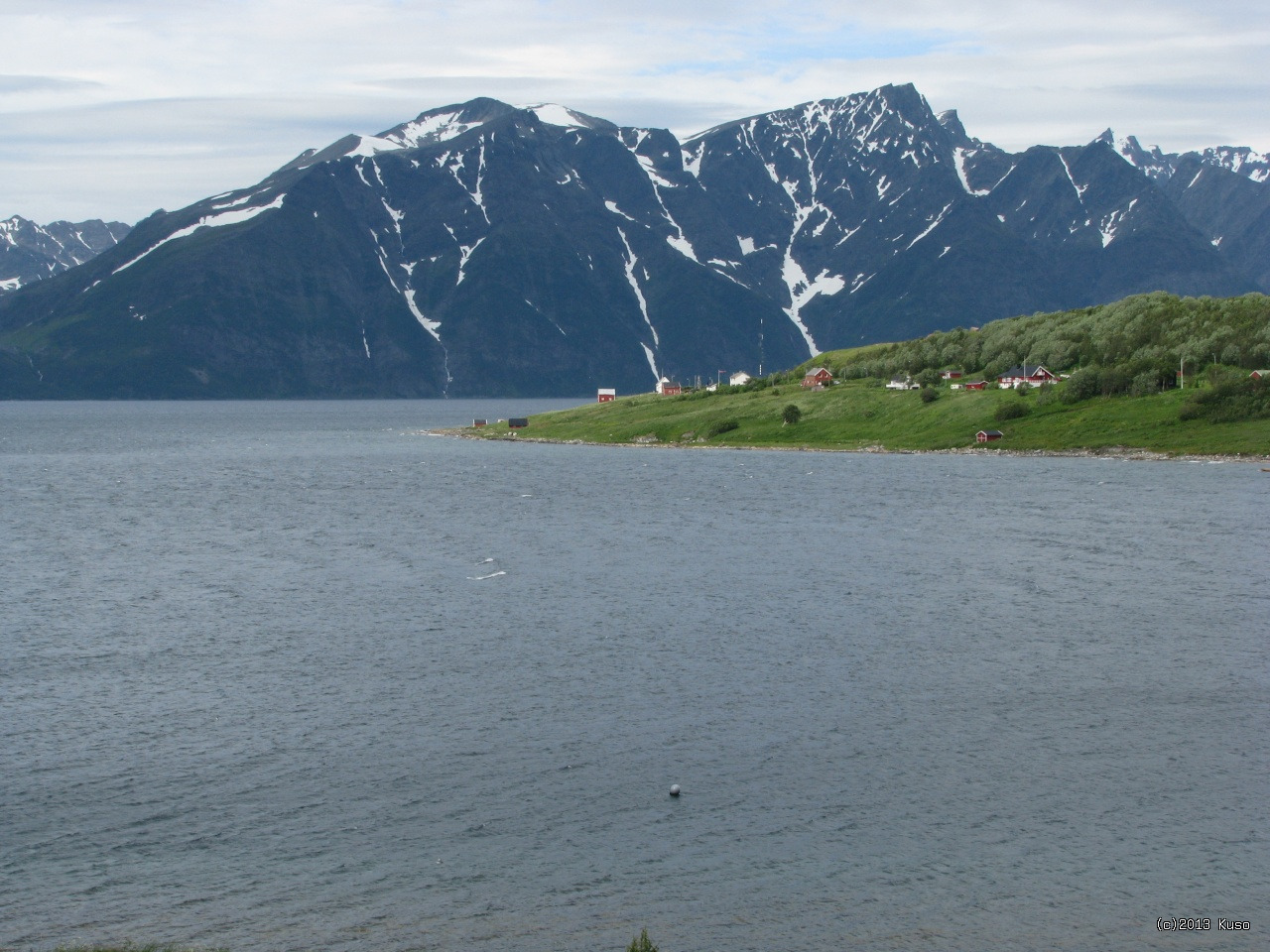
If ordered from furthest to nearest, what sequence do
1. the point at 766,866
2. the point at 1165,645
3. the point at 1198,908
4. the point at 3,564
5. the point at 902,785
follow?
the point at 3,564, the point at 1165,645, the point at 902,785, the point at 766,866, the point at 1198,908

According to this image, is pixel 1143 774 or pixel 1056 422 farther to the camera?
pixel 1056 422

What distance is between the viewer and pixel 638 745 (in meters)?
44.4

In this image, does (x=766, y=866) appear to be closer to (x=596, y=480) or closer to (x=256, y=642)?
(x=256, y=642)

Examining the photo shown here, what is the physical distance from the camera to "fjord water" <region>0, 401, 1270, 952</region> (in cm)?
3234

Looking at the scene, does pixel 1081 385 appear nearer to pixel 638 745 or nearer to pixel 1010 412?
pixel 1010 412

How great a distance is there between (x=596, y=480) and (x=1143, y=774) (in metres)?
112

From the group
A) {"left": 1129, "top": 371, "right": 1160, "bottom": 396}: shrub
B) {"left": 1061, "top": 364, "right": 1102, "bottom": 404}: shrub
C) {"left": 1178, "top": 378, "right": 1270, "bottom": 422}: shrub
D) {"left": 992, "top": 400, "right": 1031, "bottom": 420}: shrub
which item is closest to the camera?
{"left": 1178, "top": 378, "right": 1270, "bottom": 422}: shrub

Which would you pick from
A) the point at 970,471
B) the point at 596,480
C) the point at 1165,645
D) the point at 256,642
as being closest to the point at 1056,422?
the point at 970,471

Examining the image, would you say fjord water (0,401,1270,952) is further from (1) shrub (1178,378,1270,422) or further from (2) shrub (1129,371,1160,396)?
(2) shrub (1129,371,1160,396)

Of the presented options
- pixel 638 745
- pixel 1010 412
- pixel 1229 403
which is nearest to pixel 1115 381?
pixel 1010 412

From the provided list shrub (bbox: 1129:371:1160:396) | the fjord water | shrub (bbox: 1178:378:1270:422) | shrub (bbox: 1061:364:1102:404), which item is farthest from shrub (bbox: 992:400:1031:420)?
the fjord water

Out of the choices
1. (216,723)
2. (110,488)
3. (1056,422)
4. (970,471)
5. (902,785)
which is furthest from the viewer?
(1056,422)

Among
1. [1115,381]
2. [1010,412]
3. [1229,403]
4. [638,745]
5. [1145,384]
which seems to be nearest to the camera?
[638,745]

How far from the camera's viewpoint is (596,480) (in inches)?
5960
